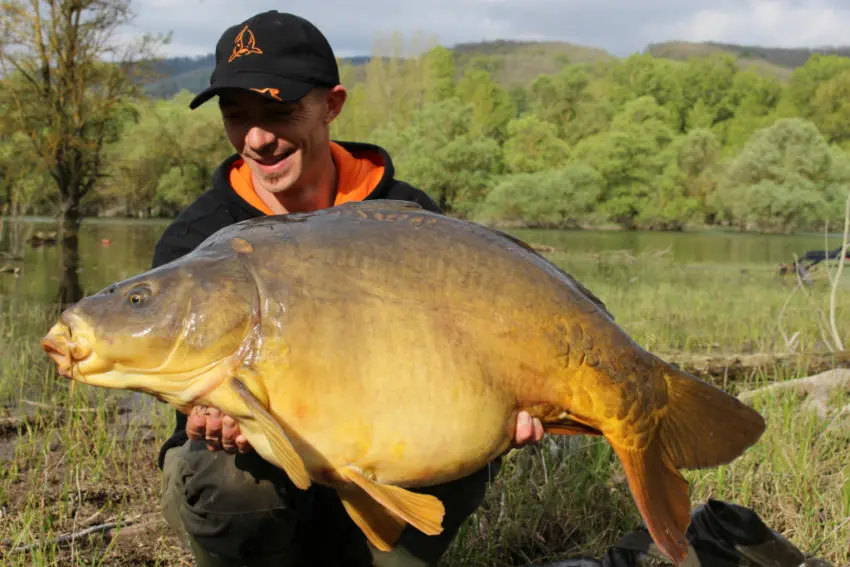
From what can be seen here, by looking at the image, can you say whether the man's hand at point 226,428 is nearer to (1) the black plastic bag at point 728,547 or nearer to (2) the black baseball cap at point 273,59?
(1) the black plastic bag at point 728,547

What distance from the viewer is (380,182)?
2.38 meters

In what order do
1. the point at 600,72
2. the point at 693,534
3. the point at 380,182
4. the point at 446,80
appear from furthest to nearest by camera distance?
the point at 600,72, the point at 446,80, the point at 380,182, the point at 693,534

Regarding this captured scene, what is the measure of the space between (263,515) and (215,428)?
1.57ft

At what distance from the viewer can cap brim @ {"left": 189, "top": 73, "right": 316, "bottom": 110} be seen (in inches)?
80.0

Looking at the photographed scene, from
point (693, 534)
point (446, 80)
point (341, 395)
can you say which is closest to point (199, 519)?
point (341, 395)

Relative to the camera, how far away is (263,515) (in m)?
1.90

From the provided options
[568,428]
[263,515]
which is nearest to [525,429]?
[568,428]

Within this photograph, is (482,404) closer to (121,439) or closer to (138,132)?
(121,439)

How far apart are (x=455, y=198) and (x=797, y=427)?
31792 millimetres

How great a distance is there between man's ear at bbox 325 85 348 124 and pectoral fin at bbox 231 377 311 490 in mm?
1246


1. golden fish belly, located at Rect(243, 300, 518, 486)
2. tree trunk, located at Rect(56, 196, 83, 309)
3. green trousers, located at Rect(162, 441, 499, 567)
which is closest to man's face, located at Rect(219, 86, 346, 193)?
green trousers, located at Rect(162, 441, 499, 567)

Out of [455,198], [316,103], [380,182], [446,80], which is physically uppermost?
[446,80]

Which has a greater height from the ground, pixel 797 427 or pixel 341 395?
pixel 341 395

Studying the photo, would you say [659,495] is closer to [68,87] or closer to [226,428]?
[226,428]
